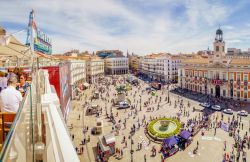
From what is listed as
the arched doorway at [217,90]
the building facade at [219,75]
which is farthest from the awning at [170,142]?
the arched doorway at [217,90]

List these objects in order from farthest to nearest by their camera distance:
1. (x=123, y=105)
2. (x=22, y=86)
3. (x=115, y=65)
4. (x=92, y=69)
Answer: (x=115, y=65)
(x=92, y=69)
(x=123, y=105)
(x=22, y=86)

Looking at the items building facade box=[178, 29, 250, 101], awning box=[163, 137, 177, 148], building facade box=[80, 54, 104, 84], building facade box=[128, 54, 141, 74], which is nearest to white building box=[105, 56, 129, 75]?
building facade box=[128, 54, 141, 74]

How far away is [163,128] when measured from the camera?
2797 cm

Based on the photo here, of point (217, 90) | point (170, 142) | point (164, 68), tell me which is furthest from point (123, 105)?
point (164, 68)

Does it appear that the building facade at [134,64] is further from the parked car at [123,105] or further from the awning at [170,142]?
the awning at [170,142]

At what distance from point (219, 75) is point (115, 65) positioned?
2389 inches

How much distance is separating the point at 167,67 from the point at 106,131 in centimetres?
4871

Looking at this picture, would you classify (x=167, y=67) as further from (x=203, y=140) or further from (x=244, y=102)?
(x=203, y=140)

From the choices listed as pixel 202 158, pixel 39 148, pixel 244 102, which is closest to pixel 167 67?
pixel 244 102

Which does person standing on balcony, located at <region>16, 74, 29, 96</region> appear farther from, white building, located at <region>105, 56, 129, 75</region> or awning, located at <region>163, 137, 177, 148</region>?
white building, located at <region>105, 56, 129, 75</region>

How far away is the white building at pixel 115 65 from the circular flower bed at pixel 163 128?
72.7 m

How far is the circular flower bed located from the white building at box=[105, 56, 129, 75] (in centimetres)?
7266

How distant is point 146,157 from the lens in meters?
21.0

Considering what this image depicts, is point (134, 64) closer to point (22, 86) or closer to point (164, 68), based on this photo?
point (164, 68)
